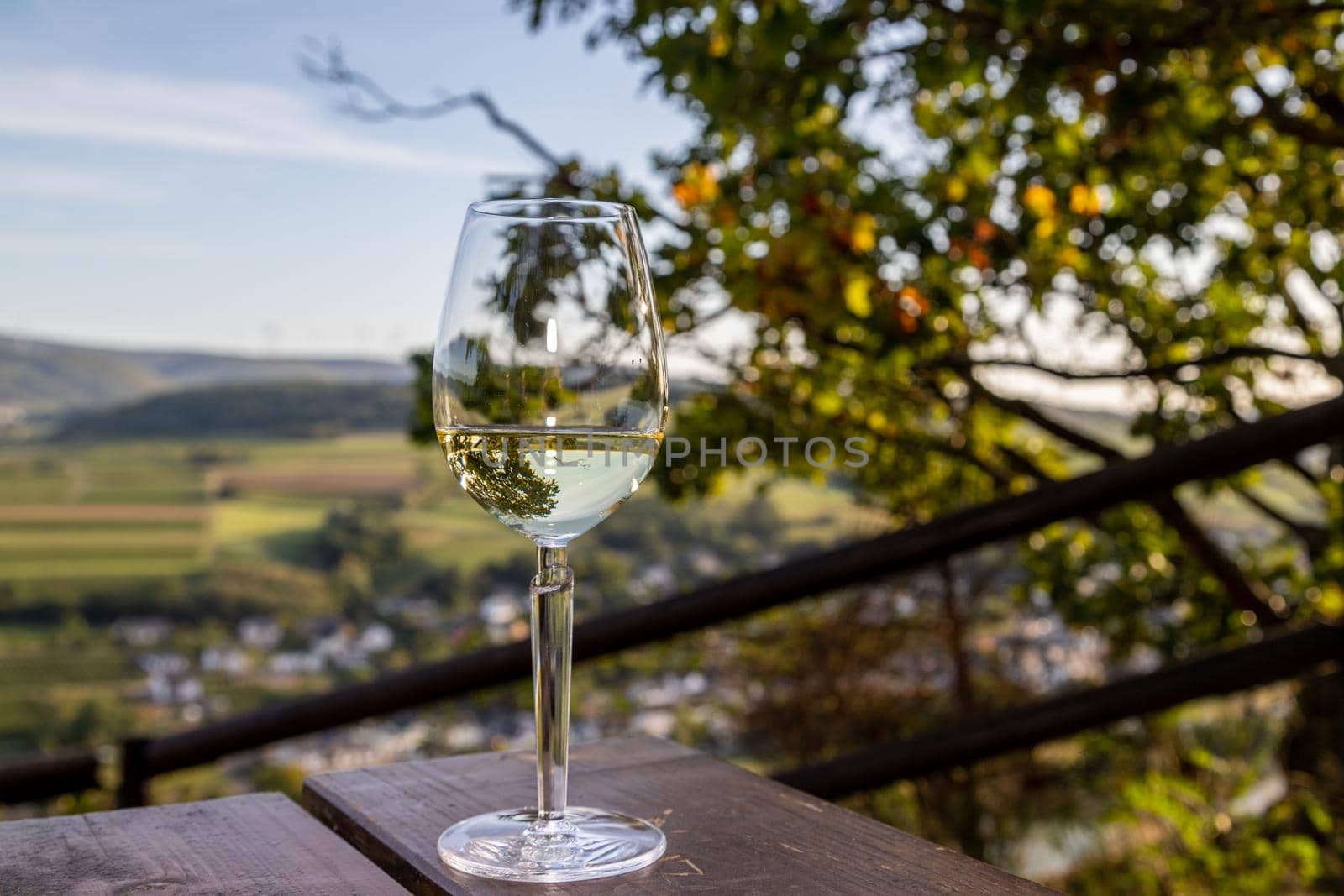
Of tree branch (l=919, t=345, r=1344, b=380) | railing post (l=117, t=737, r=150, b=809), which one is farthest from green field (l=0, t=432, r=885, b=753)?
railing post (l=117, t=737, r=150, b=809)

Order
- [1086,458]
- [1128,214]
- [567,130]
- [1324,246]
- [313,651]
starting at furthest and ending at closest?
1. [313,651]
2. [567,130]
3. [1086,458]
4. [1324,246]
5. [1128,214]

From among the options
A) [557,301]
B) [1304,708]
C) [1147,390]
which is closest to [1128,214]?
[1147,390]

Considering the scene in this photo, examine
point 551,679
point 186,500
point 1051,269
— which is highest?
point 1051,269

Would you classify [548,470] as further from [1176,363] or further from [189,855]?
[1176,363]

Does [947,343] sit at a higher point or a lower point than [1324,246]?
lower

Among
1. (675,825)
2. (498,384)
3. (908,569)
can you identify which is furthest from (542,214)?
(908,569)

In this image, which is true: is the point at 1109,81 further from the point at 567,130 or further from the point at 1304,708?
the point at 567,130

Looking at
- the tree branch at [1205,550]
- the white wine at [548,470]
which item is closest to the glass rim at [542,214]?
the white wine at [548,470]
